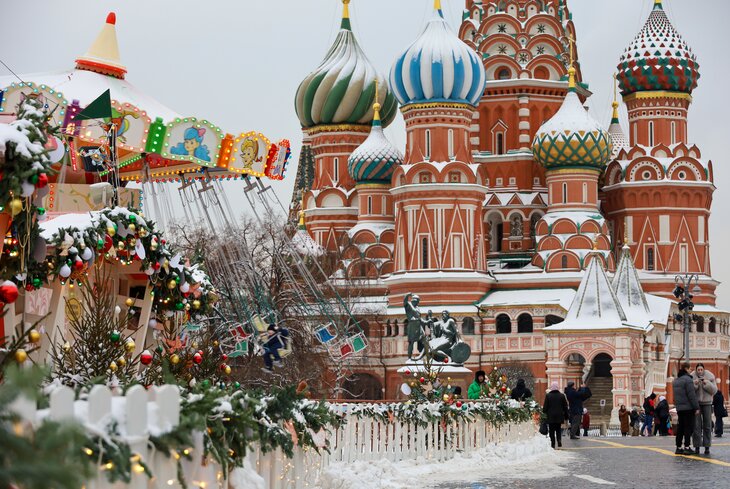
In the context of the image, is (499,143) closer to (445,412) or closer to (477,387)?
(477,387)

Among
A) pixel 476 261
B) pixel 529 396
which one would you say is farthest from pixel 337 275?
pixel 529 396

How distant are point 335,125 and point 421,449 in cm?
5033

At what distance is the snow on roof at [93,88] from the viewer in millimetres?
19812

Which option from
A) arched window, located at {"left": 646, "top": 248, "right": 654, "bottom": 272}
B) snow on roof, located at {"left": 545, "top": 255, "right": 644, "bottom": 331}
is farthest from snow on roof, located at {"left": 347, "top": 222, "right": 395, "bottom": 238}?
snow on roof, located at {"left": 545, "top": 255, "right": 644, "bottom": 331}

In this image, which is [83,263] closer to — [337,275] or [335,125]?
[337,275]

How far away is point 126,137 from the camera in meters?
19.6

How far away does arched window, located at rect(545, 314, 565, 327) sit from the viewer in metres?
56.1

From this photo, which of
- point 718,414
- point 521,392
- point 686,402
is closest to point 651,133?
point 718,414

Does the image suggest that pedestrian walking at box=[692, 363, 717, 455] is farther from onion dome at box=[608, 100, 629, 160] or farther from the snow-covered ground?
onion dome at box=[608, 100, 629, 160]

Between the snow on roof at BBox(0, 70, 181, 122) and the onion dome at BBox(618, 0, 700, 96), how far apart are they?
141ft

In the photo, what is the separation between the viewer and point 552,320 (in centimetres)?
5628

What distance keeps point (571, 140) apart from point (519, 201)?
4574 mm

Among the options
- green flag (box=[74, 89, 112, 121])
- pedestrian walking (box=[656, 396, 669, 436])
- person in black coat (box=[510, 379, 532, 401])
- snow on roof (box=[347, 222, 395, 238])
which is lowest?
pedestrian walking (box=[656, 396, 669, 436])

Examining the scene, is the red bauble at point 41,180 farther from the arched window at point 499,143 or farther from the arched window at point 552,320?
the arched window at point 499,143
